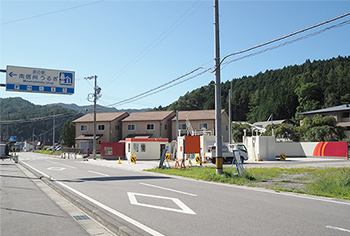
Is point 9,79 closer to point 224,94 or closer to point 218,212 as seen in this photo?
point 218,212

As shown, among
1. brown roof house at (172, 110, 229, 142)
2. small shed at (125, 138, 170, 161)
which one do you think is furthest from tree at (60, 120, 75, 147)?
small shed at (125, 138, 170, 161)

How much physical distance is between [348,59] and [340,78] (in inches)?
682

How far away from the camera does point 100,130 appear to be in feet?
179

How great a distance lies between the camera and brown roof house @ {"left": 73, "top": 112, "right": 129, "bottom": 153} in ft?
177

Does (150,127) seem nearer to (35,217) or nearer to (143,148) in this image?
(143,148)

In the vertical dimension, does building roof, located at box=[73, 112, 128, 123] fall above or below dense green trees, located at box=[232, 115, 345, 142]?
above

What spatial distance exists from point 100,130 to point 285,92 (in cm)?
5846

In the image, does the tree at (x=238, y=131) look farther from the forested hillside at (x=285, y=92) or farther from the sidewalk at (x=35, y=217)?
the sidewalk at (x=35, y=217)

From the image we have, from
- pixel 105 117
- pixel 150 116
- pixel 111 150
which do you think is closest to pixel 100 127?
pixel 105 117

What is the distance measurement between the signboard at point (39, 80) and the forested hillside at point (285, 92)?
67.0m

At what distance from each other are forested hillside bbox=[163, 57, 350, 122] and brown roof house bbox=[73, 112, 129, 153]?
132 feet

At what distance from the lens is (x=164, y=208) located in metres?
8.09

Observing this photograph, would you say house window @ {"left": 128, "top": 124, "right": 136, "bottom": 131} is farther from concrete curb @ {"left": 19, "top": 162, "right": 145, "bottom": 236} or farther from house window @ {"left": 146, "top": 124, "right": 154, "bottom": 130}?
concrete curb @ {"left": 19, "top": 162, "right": 145, "bottom": 236}

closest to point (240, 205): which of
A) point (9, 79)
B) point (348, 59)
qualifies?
point (9, 79)
